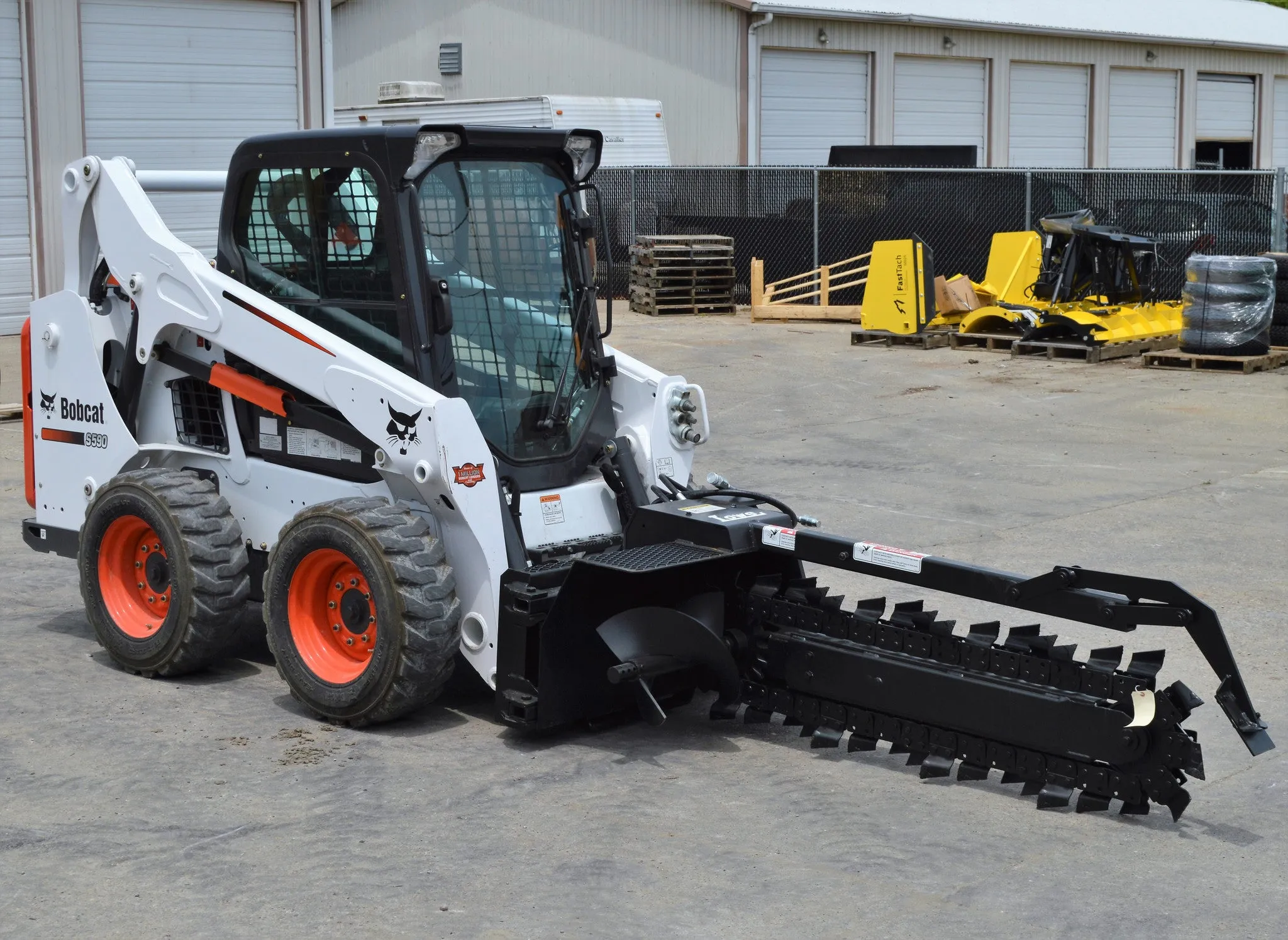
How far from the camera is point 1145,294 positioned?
1923 cm

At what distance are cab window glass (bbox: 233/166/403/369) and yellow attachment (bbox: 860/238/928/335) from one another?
43.8ft

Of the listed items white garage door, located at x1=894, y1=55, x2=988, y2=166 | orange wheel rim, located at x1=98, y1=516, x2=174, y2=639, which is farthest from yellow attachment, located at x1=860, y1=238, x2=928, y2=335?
orange wheel rim, located at x1=98, y1=516, x2=174, y2=639

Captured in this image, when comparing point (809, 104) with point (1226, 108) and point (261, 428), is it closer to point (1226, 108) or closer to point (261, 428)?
point (1226, 108)

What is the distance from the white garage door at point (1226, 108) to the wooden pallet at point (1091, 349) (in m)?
21.8

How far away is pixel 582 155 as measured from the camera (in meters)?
6.91

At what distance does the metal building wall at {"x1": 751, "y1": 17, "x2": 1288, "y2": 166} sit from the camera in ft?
101

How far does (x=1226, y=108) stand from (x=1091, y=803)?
124 feet

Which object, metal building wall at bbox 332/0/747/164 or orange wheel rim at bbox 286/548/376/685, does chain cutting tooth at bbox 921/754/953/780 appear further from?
metal building wall at bbox 332/0/747/164

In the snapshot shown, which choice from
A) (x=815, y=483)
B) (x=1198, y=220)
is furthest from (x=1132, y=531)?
(x=1198, y=220)

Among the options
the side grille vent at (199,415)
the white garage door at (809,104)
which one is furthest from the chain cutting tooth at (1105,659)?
the white garage door at (809,104)

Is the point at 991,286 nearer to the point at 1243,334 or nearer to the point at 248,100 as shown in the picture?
the point at 1243,334

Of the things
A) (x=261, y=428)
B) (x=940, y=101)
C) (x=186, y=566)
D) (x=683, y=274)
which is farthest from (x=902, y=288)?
(x=940, y=101)

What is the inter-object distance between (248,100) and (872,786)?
1832cm

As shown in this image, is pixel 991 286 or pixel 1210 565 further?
pixel 991 286
